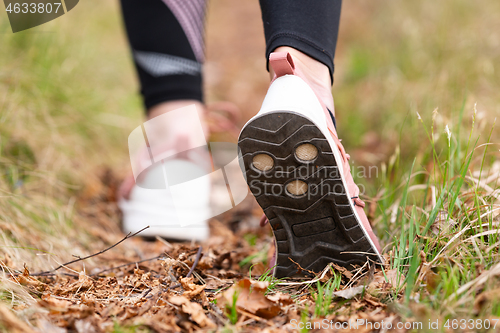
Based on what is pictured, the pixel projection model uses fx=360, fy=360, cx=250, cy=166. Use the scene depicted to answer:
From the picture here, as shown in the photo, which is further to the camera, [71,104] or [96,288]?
[71,104]

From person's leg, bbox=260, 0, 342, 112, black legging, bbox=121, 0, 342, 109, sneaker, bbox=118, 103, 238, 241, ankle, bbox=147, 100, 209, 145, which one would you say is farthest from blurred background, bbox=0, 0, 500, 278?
black legging, bbox=121, 0, 342, 109

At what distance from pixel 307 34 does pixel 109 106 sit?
185 cm

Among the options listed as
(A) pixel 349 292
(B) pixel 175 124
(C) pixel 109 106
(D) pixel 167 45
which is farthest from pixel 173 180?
(C) pixel 109 106

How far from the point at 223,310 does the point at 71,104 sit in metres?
1.67

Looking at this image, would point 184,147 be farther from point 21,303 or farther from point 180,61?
point 21,303

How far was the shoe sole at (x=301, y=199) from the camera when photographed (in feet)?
2.69

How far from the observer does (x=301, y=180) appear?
0.86 metres

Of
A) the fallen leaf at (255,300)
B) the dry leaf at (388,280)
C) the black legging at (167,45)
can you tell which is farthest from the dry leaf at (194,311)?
the black legging at (167,45)

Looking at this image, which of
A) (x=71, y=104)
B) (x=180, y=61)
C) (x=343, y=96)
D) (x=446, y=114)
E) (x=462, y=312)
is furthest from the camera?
(x=343, y=96)

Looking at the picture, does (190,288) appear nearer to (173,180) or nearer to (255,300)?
(255,300)

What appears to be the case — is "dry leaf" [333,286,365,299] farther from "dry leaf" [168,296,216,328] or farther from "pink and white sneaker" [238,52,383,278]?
"dry leaf" [168,296,216,328]

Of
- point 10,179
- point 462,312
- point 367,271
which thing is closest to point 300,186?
point 367,271

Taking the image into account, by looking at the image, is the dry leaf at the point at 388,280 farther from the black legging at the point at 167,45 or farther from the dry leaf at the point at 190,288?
the black legging at the point at 167,45

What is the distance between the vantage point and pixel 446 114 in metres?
1.72
